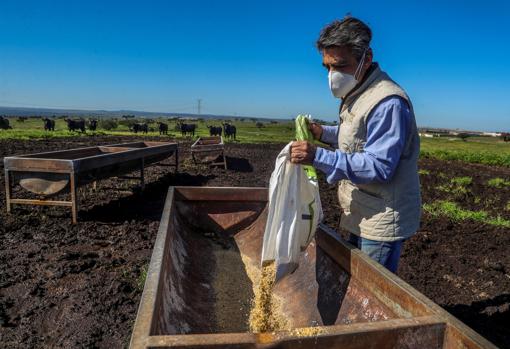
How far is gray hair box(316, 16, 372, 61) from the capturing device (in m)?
2.46

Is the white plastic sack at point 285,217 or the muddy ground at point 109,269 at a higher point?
the white plastic sack at point 285,217

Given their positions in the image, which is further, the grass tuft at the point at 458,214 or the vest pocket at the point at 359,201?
the grass tuft at the point at 458,214

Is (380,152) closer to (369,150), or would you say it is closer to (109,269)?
(369,150)

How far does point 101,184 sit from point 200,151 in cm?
459

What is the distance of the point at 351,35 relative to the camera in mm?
2459

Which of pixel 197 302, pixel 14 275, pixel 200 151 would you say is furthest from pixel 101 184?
pixel 197 302

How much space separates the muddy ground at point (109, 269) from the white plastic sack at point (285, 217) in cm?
172

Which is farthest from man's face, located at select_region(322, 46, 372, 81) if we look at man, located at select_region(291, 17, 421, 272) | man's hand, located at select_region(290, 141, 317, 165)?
man's hand, located at select_region(290, 141, 317, 165)

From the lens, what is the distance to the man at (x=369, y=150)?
2.29m

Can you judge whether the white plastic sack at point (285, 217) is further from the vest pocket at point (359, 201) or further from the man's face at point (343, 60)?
the man's face at point (343, 60)

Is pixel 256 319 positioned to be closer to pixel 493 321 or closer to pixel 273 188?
pixel 273 188

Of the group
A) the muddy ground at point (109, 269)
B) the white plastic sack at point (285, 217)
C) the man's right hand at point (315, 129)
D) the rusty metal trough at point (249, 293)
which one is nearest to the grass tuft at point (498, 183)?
the muddy ground at point (109, 269)

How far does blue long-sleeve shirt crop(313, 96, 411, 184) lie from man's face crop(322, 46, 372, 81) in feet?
1.28

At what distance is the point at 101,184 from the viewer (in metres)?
10.4
